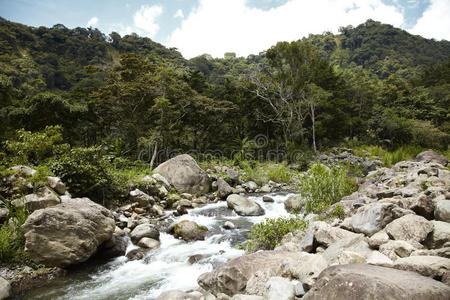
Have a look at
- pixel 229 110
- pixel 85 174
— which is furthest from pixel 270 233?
pixel 229 110

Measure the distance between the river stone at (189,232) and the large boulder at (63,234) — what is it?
73.9 inches

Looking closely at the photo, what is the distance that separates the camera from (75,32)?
56.5m

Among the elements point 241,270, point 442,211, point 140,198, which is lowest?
point 140,198

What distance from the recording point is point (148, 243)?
218 inches

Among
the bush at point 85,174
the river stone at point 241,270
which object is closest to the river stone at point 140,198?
the bush at point 85,174

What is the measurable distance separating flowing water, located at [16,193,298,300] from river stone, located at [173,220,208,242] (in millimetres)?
149

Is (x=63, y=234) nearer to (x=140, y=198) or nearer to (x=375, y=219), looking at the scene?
(x=140, y=198)

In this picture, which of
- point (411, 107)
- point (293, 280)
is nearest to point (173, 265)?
point (293, 280)

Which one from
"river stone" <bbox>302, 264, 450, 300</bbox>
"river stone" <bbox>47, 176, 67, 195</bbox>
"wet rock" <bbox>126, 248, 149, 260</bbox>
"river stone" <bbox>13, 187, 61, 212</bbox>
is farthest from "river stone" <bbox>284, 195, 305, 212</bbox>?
"river stone" <bbox>47, 176, 67, 195</bbox>

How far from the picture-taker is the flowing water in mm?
3814

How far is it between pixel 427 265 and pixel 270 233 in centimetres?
283

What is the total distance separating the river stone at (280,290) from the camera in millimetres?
2102

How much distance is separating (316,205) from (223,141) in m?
15.2

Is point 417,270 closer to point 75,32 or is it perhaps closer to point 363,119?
point 363,119
